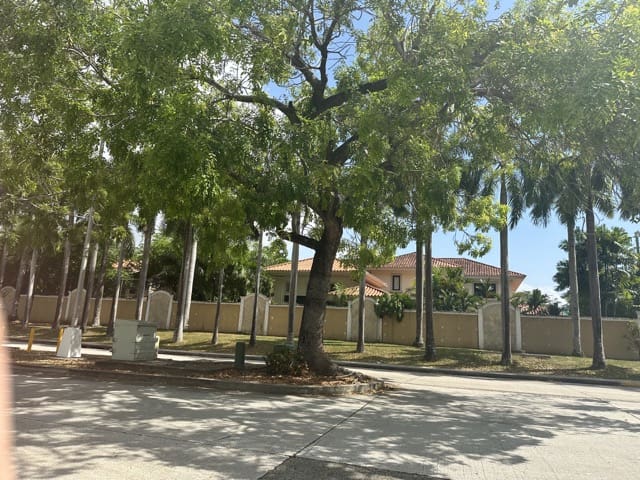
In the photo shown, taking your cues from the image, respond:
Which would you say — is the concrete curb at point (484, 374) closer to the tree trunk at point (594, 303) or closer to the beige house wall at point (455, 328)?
the tree trunk at point (594, 303)

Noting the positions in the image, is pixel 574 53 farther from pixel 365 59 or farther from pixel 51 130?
pixel 51 130

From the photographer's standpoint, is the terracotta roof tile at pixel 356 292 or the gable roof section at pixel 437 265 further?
the gable roof section at pixel 437 265

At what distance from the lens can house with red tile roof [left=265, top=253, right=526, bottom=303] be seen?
122ft

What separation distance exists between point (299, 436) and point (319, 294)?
5.86 m

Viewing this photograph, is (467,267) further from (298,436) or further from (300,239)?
(298,436)

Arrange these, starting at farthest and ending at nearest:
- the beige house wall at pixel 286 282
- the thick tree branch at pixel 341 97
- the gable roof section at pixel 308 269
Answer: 1. the gable roof section at pixel 308 269
2. the beige house wall at pixel 286 282
3. the thick tree branch at pixel 341 97

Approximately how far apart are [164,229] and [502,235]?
18.3 meters

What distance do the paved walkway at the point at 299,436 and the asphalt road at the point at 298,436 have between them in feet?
0.06

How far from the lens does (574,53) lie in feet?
27.1

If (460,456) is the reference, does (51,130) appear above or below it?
above

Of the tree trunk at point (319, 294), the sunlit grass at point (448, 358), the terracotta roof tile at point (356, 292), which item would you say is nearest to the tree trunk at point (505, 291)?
the sunlit grass at point (448, 358)

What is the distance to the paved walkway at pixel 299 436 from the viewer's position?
512 cm

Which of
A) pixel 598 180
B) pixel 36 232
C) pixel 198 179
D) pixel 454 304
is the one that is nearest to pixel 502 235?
pixel 598 180

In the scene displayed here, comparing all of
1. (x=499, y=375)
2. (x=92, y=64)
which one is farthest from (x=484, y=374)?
(x=92, y=64)
